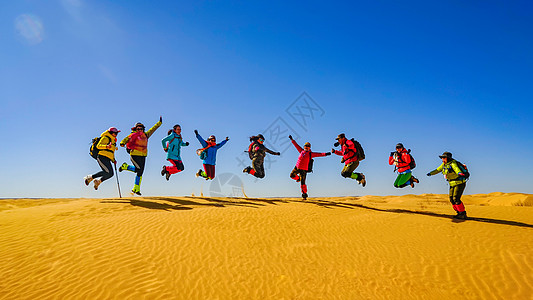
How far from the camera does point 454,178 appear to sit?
25.6 feet

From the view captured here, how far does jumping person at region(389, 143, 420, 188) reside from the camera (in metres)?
10.7

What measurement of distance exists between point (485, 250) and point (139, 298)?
7.17 meters

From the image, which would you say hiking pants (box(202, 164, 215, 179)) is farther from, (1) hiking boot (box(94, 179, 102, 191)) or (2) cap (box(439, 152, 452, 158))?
(2) cap (box(439, 152, 452, 158))

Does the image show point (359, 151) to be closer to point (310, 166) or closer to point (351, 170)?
point (351, 170)

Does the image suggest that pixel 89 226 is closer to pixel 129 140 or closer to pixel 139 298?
pixel 139 298

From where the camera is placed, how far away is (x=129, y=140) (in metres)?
10.4

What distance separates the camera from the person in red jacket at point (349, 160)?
10833 millimetres

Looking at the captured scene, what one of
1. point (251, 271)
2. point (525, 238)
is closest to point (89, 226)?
point (251, 271)

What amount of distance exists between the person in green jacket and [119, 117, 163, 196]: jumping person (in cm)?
1109

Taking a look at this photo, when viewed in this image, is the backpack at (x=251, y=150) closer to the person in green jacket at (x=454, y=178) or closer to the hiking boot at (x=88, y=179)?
the hiking boot at (x=88, y=179)

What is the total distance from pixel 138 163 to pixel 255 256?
7471mm

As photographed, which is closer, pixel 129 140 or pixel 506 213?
pixel 506 213

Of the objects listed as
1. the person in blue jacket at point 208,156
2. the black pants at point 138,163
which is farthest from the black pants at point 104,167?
the person in blue jacket at point 208,156

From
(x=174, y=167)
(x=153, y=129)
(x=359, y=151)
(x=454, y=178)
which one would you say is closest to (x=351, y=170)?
(x=359, y=151)
